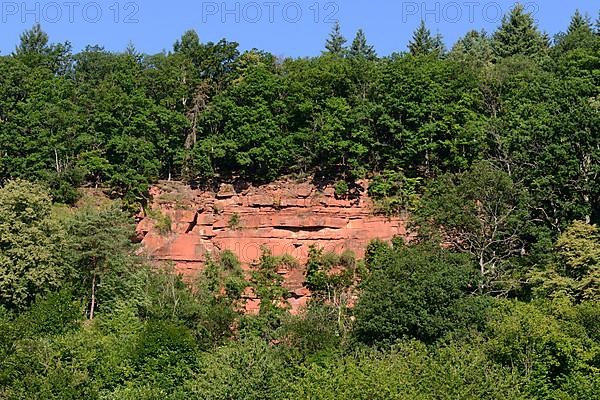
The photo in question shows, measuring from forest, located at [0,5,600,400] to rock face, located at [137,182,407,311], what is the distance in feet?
3.24

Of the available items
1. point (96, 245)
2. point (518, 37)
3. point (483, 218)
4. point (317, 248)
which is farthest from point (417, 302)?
point (518, 37)

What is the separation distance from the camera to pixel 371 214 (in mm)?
56000

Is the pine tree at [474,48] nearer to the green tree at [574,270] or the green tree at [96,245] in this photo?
the green tree at [574,270]

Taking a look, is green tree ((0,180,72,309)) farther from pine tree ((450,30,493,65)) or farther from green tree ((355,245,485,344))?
pine tree ((450,30,493,65))

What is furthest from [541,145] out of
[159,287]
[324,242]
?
[159,287]

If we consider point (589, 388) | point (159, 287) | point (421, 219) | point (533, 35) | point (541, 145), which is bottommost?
point (589, 388)

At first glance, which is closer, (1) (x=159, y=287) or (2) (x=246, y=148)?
(1) (x=159, y=287)

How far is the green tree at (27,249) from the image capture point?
46844mm

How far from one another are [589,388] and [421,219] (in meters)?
14.3

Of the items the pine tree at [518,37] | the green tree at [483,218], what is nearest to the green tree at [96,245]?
the green tree at [483,218]

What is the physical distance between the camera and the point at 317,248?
55.5 metres

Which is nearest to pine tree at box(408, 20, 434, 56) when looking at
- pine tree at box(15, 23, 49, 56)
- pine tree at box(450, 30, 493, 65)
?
pine tree at box(450, 30, 493, 65)

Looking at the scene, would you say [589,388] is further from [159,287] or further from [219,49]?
[219,49]

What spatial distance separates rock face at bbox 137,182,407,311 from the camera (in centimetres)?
5566
